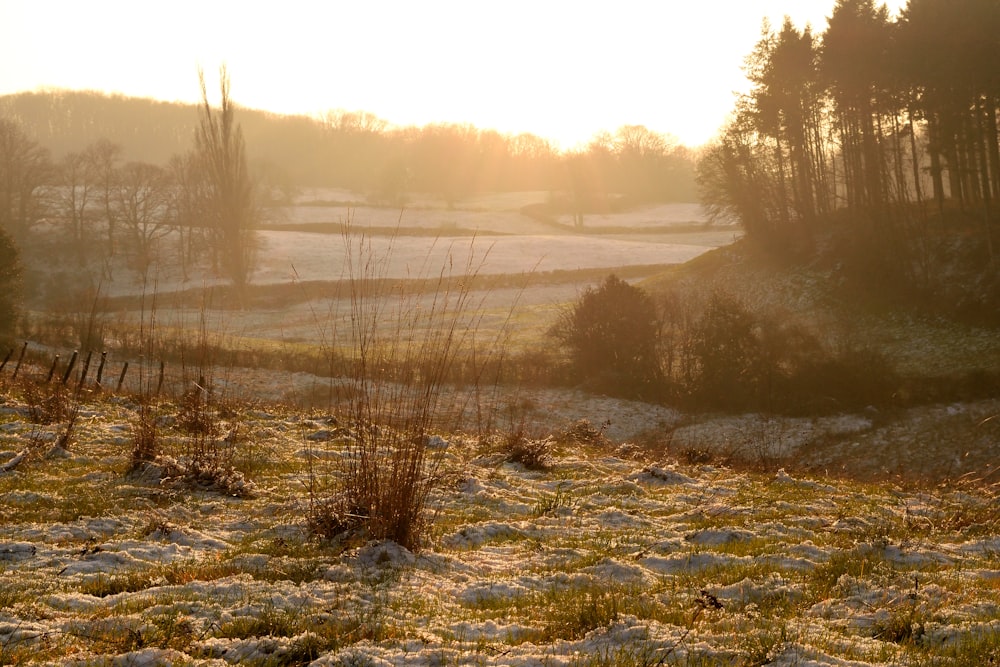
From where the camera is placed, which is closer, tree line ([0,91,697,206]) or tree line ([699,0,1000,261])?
tree line ([699,0,1000,261])

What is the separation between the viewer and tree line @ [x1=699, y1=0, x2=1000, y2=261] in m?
36.1

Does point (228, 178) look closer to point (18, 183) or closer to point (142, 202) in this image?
point (142, 202)

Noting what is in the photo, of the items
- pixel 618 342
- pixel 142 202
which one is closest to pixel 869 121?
pixel 618 342

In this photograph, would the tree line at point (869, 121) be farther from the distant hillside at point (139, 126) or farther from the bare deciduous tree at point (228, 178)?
the distant hillside at point (139, 126)

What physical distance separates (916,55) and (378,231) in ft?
183

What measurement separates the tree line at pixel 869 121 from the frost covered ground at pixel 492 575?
103 ft

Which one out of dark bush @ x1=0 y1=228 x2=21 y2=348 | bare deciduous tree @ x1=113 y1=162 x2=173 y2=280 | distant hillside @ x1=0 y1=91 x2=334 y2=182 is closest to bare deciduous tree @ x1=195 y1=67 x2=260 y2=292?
bare deciduous tree @ x1=113 y1=162 x2=173 y2=280

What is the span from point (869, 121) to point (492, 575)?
44282mm

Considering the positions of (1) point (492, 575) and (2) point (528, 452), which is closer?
(1) point (492, 575)

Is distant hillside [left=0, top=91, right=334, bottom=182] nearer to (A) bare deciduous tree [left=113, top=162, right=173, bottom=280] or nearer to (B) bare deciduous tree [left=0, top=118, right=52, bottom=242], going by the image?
(A) bare deciduous tree [left=113, top=162, right=173, bottom=280]

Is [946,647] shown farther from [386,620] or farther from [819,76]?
[819,76]

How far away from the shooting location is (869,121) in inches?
Result: 1729

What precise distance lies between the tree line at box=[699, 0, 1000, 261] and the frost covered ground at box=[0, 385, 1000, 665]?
31309 millimetres

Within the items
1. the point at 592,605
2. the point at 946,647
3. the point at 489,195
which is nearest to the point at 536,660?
the point at 592,605
